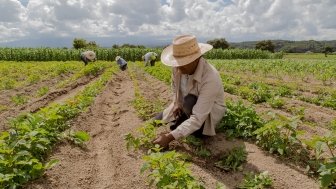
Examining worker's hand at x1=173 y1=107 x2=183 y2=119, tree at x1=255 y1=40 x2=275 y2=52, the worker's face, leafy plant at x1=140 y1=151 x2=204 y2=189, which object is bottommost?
tree at x1=255 y1=40 x2=275 y2=52

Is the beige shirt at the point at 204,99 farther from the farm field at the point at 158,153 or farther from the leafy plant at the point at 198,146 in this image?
the farm field at the point at 158,153

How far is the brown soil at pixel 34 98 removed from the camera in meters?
7.86

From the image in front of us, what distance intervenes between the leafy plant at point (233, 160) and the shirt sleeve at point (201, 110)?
0.51 meters

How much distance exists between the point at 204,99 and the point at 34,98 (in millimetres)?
7658

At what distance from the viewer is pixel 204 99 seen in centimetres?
447

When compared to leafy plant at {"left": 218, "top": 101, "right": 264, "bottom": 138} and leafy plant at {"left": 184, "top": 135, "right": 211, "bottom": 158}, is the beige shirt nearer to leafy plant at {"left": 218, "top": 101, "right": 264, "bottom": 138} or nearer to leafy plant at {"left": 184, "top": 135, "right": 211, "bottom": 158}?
leafy plant at {"left": 184, "top": 135, "right": 211, "bottom": 158}

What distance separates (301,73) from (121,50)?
25.3 metres

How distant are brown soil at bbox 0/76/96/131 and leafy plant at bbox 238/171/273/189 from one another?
4271 millimetres

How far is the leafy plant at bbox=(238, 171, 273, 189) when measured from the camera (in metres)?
3.65

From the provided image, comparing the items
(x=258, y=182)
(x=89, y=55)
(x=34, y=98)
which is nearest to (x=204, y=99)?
(x=258, y=182)

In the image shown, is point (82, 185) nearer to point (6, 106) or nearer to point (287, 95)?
point (6, 106)

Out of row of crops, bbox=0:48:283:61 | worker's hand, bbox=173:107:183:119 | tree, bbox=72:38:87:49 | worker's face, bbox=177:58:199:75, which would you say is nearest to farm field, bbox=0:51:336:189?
worker's hand, bbox=173:107:183:119

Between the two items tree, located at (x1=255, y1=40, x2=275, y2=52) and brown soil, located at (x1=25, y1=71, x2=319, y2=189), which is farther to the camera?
tree, located at (x1=255, y1=40, x2=275, y2=52)

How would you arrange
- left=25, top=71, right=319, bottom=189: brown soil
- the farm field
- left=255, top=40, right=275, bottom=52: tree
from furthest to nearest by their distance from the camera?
left=255, top=40, right=275, bottom=52: tree < left=25, top=71, right=319, bottom=189: brown soil < the farm field
